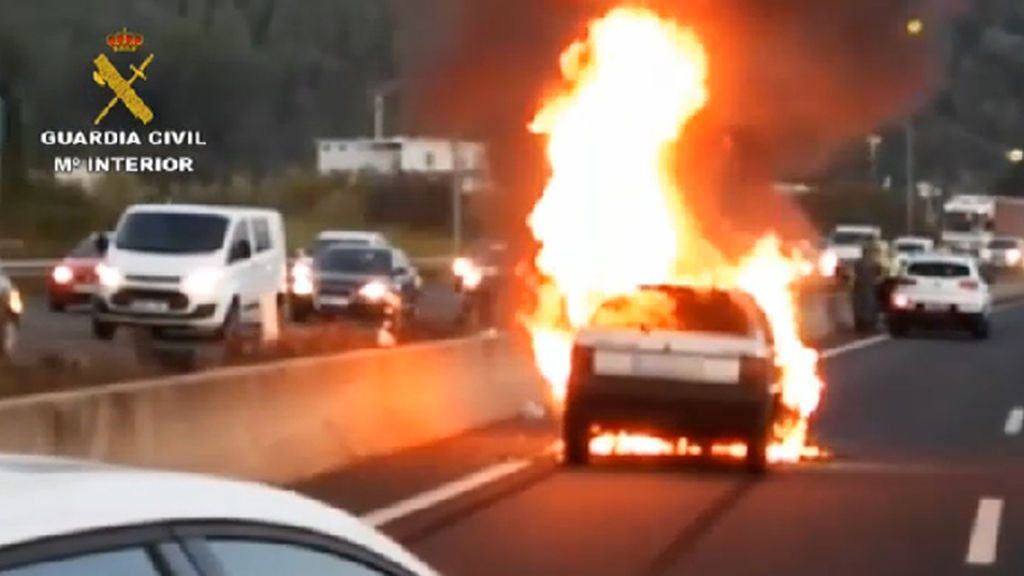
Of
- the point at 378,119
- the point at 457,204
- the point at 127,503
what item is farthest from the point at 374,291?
the point at 378,119

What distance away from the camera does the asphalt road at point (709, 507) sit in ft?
45.1

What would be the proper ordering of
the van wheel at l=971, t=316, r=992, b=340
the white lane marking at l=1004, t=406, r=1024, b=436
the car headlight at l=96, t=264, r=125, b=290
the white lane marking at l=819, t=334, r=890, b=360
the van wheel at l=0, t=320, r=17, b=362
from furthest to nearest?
the van wheel at l=971, t=316, r=992, b=340
the white lane marking at l=819, t=334, r=890, b=360
the car headlight at l=96, t=264, r=125, b=290
the van wheel at l=0, t=320, r=17, b=362
the white lane marking at l=1004, t=406, r=1024, b=436

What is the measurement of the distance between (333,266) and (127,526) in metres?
38.1

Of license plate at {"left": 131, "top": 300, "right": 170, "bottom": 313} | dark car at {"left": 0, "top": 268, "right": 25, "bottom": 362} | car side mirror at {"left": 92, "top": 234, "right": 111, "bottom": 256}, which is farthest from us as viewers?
car side mirror at {"left": 92, "top": 234, "right": 111, "bottom": 256}

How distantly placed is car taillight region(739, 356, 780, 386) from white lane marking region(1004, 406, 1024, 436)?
207 inches

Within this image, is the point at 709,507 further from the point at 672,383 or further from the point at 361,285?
the point at 361,285

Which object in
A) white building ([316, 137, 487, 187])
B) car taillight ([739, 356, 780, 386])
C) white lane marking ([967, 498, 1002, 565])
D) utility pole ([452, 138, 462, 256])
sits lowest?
white lane marking ([967, 498, 1002, 565])

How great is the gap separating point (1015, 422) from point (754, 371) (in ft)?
22.6

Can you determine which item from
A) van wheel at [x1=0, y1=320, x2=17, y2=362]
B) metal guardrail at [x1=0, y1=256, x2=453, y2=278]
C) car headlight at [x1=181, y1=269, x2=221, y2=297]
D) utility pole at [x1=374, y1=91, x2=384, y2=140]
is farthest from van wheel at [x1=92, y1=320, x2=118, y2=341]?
utility pole at [x1=374, y1=91, x2=384, y2=140]

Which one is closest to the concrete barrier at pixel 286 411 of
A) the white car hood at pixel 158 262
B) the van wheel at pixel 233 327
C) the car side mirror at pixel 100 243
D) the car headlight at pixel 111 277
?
the van wheel at pixel 233 327

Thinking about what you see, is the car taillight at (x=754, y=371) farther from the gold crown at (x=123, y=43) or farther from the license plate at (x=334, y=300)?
the gold crown at (x=123, y=43)

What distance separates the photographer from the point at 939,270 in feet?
153

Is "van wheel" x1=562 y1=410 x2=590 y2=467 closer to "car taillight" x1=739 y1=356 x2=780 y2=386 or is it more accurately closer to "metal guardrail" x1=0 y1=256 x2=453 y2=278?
"car taillight" x1=739 y1=356 x2=780 y2=386

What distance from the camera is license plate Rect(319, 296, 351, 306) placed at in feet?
135
